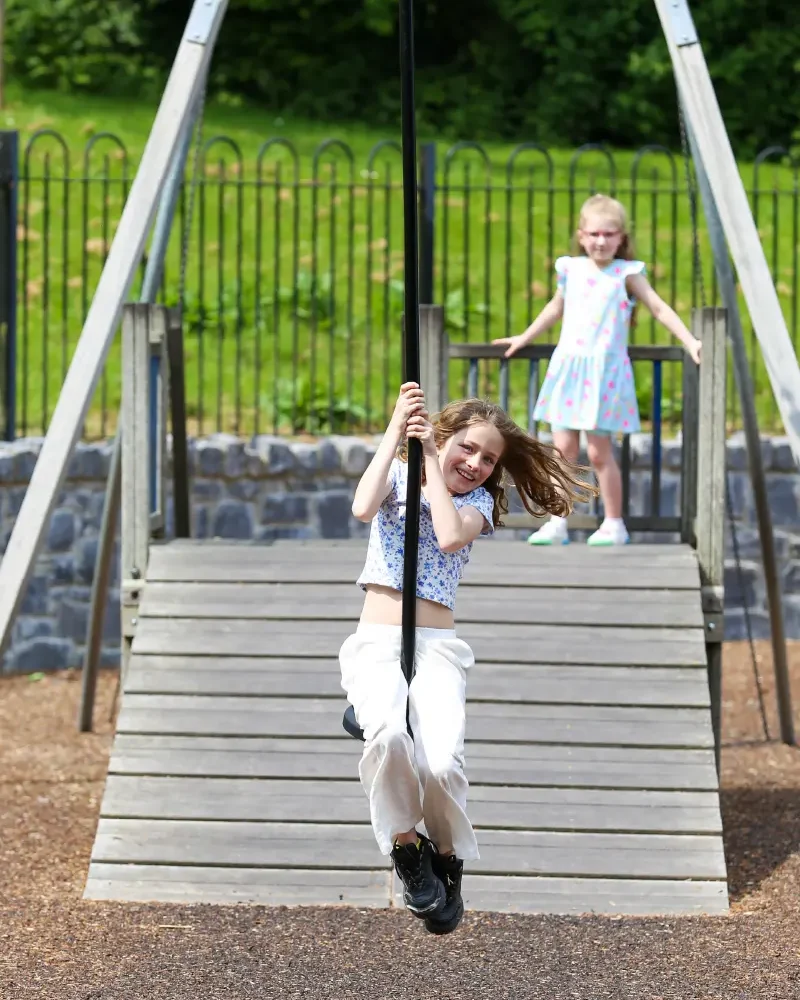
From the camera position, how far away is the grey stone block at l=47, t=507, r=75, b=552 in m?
10.2

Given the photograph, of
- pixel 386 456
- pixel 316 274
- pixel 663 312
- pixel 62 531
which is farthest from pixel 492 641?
pixel 316 274

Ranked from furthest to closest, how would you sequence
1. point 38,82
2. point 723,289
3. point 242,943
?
point 38,82
point 723,289
point 242,943

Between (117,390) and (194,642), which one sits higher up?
(117,390)

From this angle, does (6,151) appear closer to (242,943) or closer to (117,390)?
(117,390)

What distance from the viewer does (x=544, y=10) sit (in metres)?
21.5

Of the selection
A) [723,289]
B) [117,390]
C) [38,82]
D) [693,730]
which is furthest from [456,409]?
[38,82]

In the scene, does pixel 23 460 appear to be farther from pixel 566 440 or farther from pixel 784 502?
pixel 784 502

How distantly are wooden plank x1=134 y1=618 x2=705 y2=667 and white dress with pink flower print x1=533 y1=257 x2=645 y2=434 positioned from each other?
39.6 inches

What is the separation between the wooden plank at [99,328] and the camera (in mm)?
5480

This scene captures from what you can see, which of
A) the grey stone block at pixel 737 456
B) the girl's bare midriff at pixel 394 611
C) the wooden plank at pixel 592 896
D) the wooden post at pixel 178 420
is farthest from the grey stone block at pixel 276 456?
the girl's bare midriff at pixel 394 611

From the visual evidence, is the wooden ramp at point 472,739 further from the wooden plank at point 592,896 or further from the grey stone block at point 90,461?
the grey stone block at point 90,461

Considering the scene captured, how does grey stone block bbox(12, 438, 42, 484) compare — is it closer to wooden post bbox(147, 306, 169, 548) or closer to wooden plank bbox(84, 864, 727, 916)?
wooden post bbox(147, 306, 169, 548)

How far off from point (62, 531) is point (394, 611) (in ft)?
21.1

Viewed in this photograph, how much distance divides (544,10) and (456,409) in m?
18.5
